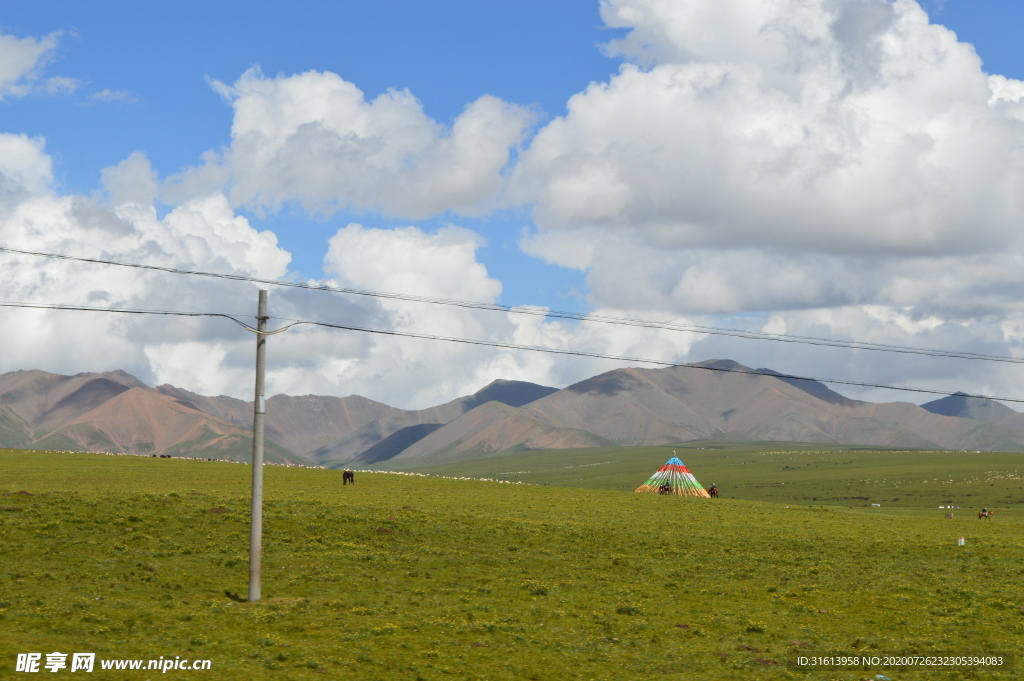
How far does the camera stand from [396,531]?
52.3 meters

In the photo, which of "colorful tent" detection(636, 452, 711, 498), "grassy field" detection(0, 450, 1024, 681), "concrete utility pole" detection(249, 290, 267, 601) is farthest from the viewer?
"colorful tent" detection(636, 452, 711, 498)

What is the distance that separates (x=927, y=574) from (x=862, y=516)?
40234mm

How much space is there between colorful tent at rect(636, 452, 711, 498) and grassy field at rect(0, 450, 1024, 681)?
1607 inches

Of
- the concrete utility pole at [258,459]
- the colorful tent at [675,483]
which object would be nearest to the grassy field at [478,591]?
the concrete utility pole at [258,459]

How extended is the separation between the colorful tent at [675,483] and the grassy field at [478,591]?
40813 millimetres

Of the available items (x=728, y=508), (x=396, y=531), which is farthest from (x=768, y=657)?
(x=728, y=508)

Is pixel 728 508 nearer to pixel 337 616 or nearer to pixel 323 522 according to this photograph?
pixel 323 522

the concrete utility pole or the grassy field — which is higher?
the concrete utility pole

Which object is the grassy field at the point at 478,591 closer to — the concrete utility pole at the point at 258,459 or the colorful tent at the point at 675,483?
the concrete utility pole at the point at 258,459

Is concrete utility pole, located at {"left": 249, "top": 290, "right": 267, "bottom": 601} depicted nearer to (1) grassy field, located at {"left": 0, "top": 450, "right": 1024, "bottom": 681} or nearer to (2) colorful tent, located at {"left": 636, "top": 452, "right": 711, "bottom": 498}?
(1) grassy field, located at {"left": 0, "top": 450, "right": 1024, "bottom": 681}

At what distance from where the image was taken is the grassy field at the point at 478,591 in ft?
86.2

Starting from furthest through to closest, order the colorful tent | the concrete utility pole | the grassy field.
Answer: the colorful tent → the concrete utility pole → the grassy field

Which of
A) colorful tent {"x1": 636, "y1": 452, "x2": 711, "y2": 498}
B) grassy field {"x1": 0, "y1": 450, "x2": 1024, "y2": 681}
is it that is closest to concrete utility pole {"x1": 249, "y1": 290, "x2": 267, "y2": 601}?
grassy field {"x1": 0, "y1": 450, "x2": 1024, "y2": 681}

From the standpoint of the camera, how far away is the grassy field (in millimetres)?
26266
